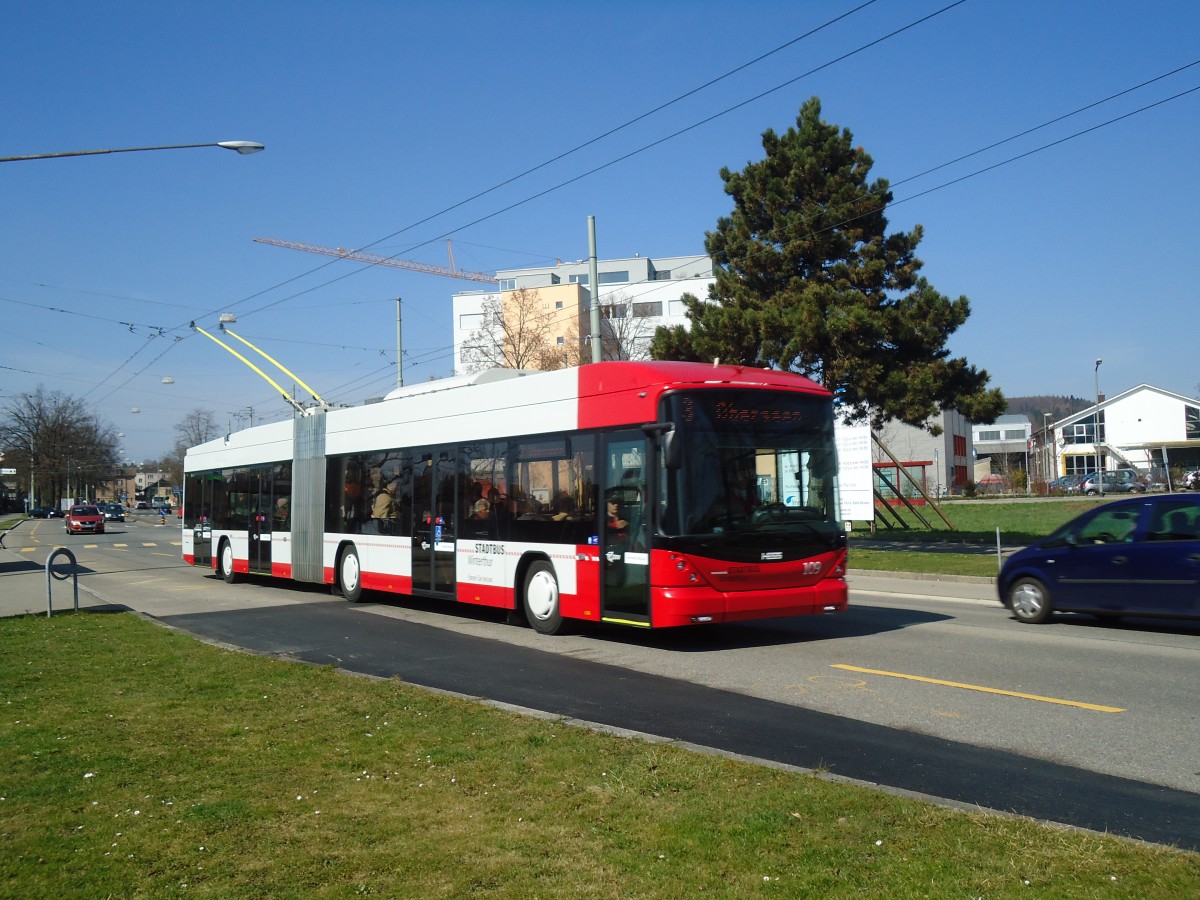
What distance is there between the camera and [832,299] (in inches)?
1085

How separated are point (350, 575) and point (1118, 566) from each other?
1213cm

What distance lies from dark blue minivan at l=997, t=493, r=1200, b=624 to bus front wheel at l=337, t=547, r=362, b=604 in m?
10.4

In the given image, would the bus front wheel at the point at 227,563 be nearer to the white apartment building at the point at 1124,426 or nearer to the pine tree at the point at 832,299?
the pine tree at the point at 832,299

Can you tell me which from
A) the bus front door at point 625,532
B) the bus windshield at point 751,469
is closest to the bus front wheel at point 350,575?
the bus front door at point 625,532

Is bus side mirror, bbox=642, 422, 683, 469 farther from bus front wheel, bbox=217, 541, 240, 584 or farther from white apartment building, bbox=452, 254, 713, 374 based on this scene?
white apartment building, bbox=452, 254, 713, 374

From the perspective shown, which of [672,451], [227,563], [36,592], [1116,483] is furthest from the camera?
[1116,483]

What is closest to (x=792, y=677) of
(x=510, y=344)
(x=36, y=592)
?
(x=36, y=592)

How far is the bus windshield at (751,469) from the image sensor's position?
451 inches

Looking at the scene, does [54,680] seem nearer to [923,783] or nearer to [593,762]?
[593,762]

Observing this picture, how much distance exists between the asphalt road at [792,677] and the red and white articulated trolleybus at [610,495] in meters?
0.65

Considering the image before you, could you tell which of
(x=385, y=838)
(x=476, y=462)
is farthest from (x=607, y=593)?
(x=385, y=838)

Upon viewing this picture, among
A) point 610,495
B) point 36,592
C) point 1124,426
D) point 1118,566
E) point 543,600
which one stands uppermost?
point 1124,426

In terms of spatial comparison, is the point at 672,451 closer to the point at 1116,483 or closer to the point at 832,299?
the point at 832,299

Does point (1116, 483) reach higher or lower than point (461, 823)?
higher
